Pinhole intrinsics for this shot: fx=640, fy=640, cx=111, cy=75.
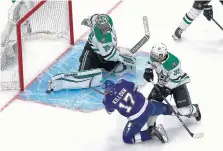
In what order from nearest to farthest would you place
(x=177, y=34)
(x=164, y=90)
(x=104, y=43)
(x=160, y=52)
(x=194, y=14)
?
1. (x=160, y=52)
2. (x=164, y=90)
3. (x=104, y=43)
4. (x=194, y=14)
5. (x=177, y=34)

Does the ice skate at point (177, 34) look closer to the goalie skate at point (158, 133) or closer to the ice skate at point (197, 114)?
the ice skate at point (197, 114)

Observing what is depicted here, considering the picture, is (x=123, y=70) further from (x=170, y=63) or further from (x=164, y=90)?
(x=170, y=63)

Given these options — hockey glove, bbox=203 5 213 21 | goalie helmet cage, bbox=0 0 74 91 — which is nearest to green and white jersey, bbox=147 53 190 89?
goalie helmet cage, bbox=0 0 74 91

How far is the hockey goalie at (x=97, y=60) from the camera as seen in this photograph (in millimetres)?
5184

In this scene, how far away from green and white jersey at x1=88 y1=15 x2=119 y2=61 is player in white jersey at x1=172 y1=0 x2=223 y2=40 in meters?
0.82

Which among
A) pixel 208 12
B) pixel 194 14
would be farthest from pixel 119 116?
pixel 208 12

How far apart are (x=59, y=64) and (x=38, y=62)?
0.20 metres

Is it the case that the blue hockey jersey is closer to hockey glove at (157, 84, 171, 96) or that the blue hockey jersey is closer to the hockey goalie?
hockey glove at (157, 84, 171, 96)

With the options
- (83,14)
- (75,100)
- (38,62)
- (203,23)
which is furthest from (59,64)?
(203,23)

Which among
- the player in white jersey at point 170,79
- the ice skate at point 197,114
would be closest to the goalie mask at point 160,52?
the player in white jersey at point 170,79

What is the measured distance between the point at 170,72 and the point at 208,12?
4.36 feet

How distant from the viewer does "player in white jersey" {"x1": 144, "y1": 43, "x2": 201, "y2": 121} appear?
183 inches

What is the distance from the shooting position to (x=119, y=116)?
16.4 feet

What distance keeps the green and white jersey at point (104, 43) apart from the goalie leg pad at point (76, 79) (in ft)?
0.50
